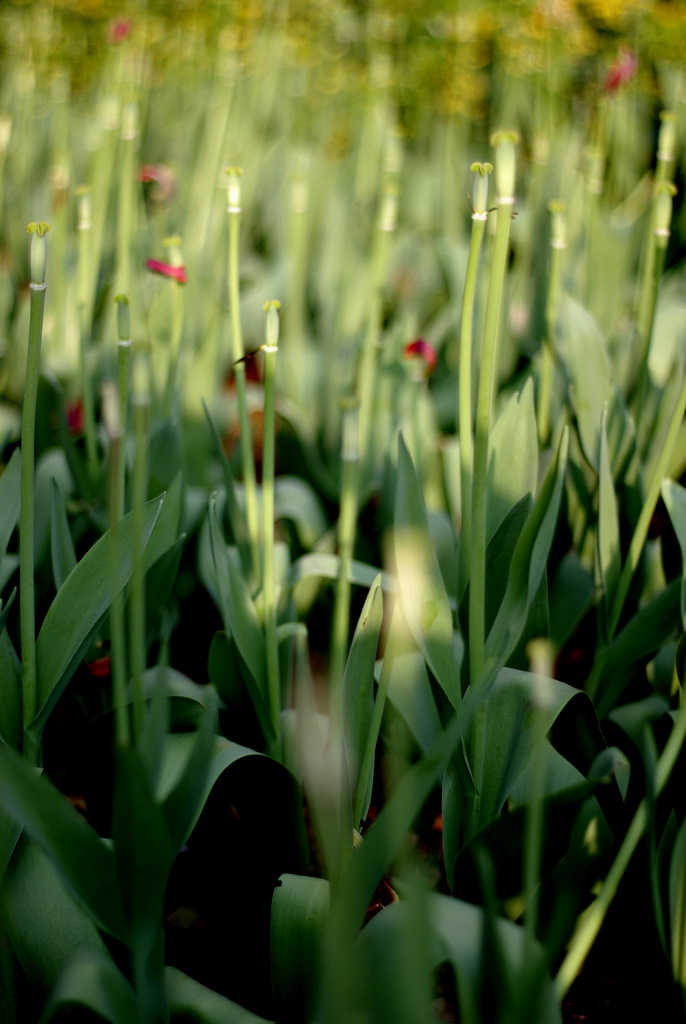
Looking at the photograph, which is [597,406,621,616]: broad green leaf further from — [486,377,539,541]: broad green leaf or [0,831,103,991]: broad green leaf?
[0,831,103,991]: broad green leaf

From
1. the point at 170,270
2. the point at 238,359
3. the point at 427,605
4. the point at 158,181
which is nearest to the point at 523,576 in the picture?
the point at 427,605

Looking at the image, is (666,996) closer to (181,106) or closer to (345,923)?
(345,923)

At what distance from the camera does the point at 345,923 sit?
0.44 metres

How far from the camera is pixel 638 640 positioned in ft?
2.51

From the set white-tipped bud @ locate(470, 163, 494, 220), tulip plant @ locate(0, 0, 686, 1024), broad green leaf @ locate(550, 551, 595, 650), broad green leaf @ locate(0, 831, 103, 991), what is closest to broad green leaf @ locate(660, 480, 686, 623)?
tulip plant @ locate(0, 0, 686, 1024)

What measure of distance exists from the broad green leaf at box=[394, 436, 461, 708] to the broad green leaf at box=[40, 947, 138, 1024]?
0.92ft

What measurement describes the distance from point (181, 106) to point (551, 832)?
91.8 inches

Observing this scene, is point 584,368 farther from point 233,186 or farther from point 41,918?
point 41,918

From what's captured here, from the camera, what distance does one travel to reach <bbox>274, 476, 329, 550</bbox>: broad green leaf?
96 cm

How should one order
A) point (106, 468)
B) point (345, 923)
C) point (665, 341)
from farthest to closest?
point (665, 341) < point (106, 468) < point (345, 923)

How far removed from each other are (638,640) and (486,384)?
1.07ft

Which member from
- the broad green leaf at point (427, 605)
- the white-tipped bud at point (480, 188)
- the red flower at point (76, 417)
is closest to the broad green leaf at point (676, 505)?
the broad green leaf at point (427, 605)

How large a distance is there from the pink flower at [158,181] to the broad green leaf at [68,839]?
923 mm

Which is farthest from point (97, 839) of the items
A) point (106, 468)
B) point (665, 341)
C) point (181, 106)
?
point (181, 106)
